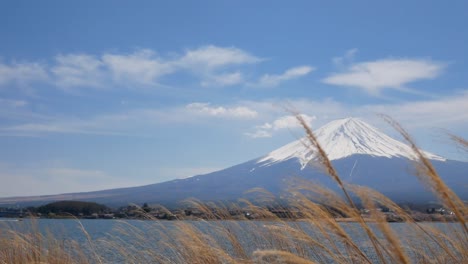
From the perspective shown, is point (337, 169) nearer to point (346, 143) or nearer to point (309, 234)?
point (346, 143)

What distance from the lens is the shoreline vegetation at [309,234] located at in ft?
7.39

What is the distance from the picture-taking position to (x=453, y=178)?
386ft

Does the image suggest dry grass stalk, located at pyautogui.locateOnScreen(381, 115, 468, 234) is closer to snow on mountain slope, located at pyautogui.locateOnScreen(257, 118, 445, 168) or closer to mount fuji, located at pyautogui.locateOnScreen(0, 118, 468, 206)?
mount fuji, located at pyautogui.locateOnScreen(0, 118, 468, 206)

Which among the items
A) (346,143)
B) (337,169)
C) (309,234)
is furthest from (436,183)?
(346,143)

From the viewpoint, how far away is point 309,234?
5.31m

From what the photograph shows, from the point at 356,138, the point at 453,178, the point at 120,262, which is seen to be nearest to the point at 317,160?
the point at 120,262

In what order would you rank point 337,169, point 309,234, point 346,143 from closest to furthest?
point 309,234 → point 337,169 → point 346,143

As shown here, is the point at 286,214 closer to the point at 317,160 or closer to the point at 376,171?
the point at 317,160

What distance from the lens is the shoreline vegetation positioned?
2.25 m

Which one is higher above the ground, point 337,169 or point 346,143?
point 346,143

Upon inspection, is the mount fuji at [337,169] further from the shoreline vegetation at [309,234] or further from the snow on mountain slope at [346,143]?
the shoreline vegetation at [309,234]

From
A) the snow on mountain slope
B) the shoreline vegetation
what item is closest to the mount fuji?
the snow on mountain slope

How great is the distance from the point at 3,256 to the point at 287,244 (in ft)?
9.26

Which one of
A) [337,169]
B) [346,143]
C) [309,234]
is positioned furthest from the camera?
[346,143]
